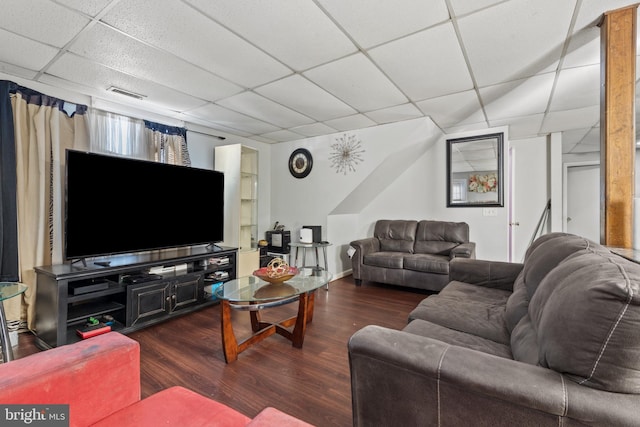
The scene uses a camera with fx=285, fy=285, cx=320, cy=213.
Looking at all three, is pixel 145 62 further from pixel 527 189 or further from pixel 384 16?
pixel 527 189

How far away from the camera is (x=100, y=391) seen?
944mm

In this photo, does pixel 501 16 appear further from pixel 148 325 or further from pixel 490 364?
pixel 148 325

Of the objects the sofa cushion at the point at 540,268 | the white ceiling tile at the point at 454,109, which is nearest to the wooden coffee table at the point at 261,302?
the sofa cushion at the point at 540,268

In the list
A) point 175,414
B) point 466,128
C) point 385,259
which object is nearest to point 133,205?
point 175,414

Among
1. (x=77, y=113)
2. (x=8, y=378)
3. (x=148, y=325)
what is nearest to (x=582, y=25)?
(x=8, y=378)

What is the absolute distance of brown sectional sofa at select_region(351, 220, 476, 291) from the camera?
351 cm

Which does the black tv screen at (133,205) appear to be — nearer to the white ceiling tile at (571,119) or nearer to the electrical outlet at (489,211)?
the electrical outlet at (489,211)

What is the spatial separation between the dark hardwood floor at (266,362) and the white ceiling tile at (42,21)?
2.24m

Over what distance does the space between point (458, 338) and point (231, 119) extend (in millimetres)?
3398

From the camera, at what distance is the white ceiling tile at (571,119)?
333 centimetres

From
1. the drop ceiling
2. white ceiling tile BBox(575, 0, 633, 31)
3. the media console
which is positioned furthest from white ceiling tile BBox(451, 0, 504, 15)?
the media console

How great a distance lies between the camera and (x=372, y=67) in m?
2.32

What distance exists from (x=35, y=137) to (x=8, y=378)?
2559 mm

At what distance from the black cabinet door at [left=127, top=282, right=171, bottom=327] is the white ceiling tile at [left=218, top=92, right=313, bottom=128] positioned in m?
1.98
